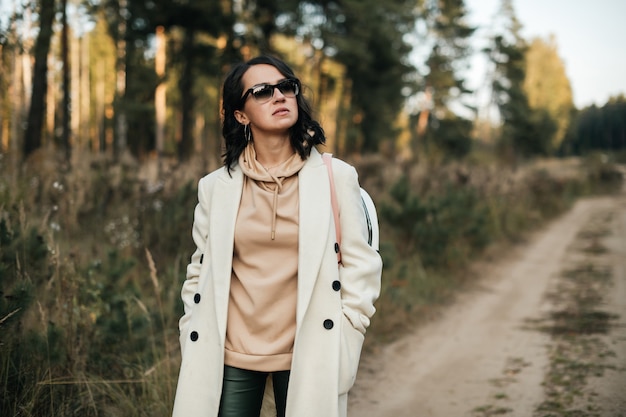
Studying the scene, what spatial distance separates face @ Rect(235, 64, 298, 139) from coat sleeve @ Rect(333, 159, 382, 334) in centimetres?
28

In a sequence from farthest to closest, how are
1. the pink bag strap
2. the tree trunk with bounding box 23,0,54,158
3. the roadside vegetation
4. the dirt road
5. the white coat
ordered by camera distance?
the tree trunk with bounding box 23,0,54,158, the dirt road, the roadside vegetation, the pink bag strap, the white coat

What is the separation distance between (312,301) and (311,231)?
262 mm

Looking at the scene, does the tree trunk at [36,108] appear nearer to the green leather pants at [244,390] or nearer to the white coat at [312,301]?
the white coat at [312,301]

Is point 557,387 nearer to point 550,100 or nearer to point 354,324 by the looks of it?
point 354,324

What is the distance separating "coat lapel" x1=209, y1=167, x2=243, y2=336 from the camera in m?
2.05

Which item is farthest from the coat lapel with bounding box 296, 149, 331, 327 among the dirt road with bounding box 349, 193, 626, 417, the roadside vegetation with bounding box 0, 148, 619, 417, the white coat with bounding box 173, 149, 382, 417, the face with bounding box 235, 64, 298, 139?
the dirt road with bounding box 349, 193, 626, 417

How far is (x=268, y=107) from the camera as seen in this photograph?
7.25 ft

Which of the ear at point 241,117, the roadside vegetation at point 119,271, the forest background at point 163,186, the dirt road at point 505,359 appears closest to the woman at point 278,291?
the ear at point 241,117

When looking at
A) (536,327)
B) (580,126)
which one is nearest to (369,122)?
(536,327)

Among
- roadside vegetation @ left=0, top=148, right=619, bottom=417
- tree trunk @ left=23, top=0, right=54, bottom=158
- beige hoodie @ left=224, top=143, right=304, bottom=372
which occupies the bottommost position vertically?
roadside vegetation @ left=0, top=148, right=619, bottom=417

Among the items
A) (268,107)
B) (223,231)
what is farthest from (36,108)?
(223,231)

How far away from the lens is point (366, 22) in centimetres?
2264

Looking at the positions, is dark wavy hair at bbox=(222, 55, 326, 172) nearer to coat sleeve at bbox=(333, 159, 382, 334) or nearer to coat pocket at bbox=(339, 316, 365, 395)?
coat sleeve at bbox=(333, 159, 382, 334)

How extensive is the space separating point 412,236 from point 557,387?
419cm
